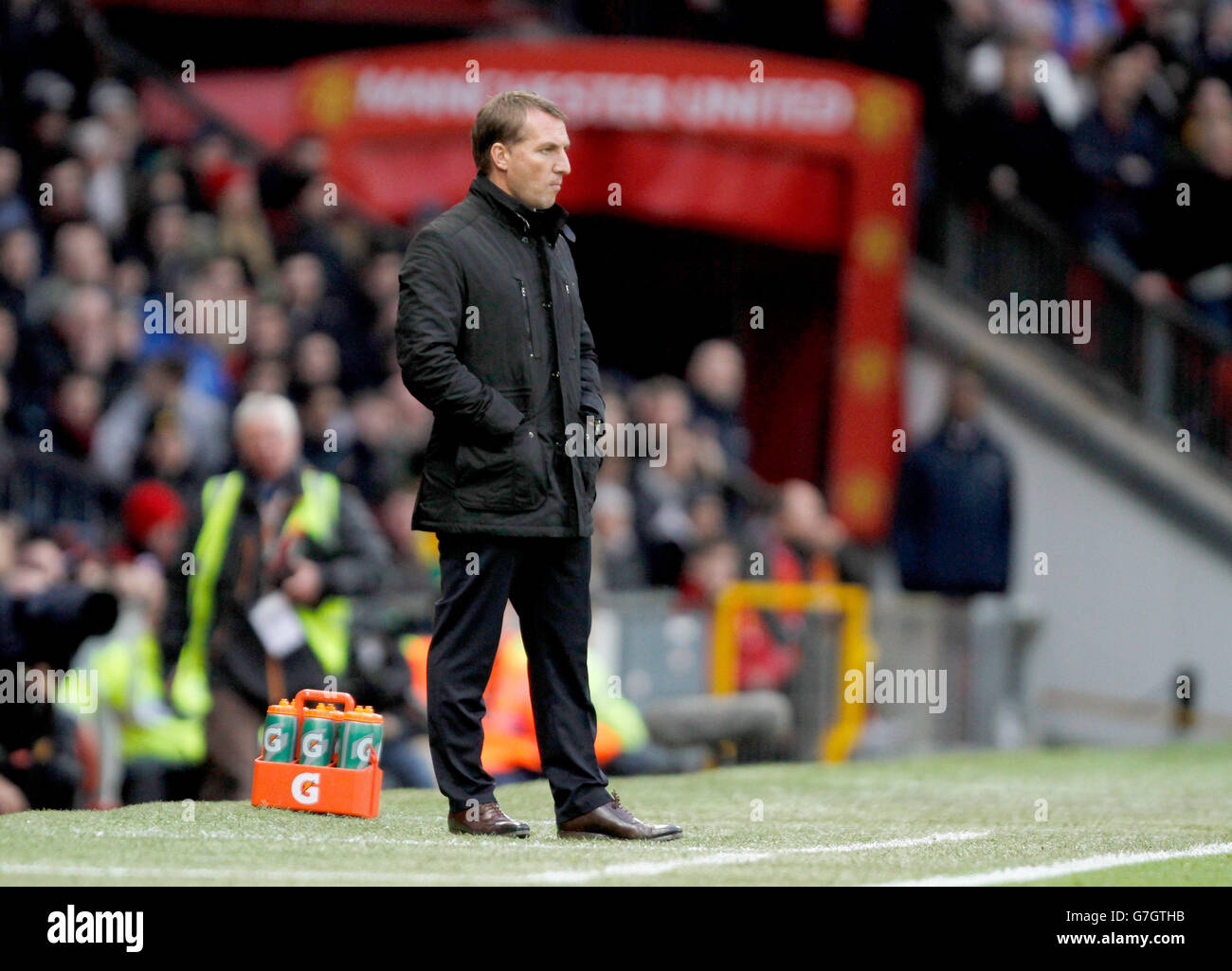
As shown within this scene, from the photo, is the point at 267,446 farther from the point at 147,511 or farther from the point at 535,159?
the point at 147,511

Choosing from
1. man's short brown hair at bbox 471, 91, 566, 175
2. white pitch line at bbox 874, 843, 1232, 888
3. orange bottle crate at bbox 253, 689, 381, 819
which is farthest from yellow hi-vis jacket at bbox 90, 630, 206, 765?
white pitch line at bbox 874, 843, 1232, 888

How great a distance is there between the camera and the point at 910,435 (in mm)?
17000

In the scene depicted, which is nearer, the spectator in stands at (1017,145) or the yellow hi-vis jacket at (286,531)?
the yellow hi-vis jacket at (286,531)

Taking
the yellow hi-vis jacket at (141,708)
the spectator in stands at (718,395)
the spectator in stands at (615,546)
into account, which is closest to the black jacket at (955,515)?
the spectator in stands at (718,395)

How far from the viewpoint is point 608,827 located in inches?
276

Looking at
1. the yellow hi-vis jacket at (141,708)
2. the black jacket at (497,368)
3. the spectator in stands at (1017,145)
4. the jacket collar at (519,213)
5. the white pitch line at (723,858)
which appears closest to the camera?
the white pitch line at (723,858)

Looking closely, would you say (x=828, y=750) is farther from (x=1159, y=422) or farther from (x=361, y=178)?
(x=361, y=178)

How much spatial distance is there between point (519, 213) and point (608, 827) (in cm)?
181

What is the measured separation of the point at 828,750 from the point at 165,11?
971 cm

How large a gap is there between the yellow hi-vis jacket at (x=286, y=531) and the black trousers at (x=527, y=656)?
2.30 meters

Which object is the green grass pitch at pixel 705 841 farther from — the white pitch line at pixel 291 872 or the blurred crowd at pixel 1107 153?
the blurred crowd at pixel 1107 153

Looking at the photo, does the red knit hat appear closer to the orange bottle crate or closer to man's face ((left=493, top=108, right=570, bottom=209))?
the orange bottle crate

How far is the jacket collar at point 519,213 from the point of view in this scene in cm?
712
